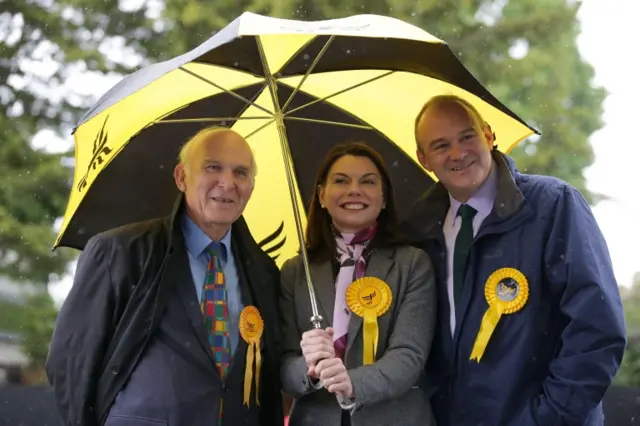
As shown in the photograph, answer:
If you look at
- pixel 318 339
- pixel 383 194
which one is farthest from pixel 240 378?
pixel 383 194

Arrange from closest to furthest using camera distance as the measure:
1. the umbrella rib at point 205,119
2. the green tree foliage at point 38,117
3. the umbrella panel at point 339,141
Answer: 1. the umbrella rib at point 205,119
2. the umbrella panel at point 339,141
3. the green tree foliage at point 38,117

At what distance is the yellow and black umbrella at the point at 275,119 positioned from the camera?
3.23 meters

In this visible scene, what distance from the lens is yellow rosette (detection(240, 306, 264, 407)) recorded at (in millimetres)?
2926

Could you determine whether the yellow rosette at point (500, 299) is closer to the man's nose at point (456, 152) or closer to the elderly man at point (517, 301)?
the elderly man at point (517, 301)

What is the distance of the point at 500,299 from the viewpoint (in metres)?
2.84

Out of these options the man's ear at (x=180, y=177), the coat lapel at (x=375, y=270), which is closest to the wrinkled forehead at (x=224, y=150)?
the man's ear at (x=180, y=177)

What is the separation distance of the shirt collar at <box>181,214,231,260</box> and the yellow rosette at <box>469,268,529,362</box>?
1013mm

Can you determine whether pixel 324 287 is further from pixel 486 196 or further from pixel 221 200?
pixel 486 196

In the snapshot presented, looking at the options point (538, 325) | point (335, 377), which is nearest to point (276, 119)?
Answer: point (335, 377)

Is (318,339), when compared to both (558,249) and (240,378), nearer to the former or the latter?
(240,378)

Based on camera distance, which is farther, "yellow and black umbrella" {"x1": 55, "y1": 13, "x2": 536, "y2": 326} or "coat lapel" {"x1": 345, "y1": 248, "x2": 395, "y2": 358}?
"yellow and black umbrella" {"x1": 55, "y1": 13, "x2": 536, "y2": 326}

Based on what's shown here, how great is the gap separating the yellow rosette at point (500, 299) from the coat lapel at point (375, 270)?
0.37m

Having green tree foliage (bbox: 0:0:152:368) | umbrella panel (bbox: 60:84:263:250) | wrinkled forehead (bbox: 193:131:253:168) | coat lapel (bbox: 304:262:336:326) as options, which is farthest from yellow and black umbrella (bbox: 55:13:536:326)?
green tree foliage (bbox: 0:0:152:368)

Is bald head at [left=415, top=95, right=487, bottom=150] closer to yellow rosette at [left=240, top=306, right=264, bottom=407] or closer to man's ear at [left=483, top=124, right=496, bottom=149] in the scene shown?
man's ear at [left=483, top=124, right=496, bottom=149]
